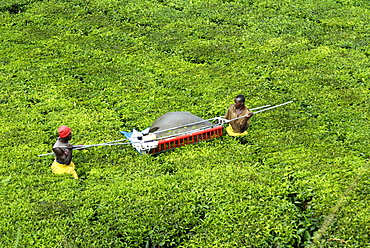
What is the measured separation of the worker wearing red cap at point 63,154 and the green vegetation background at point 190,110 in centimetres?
18

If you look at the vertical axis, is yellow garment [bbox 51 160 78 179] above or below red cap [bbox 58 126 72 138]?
below

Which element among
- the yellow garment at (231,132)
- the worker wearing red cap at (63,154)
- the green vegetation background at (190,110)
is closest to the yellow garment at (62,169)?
the worker wearing red cap at (63,154)

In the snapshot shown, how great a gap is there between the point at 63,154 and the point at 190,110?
14.4ft

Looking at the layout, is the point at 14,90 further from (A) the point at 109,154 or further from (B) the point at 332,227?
(B) the point at 332,227

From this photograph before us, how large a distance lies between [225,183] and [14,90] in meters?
7.78

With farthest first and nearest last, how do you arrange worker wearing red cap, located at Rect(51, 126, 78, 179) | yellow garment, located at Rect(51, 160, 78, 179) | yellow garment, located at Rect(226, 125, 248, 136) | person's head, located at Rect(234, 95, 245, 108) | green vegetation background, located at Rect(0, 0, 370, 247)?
yellow garment, located at Rect(226, 125, 248, 136), person's head, located at Rect(234, 95, 245, 108), yellow garment, located at Rect(51, 160, 78, 179), worker wearing red cap, located at Rect(51, 126, 78, 179), green vegetation background, located at Rect(0, 0, 370, 247)

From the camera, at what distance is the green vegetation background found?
29.6ft

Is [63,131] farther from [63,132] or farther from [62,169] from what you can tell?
[62,169]

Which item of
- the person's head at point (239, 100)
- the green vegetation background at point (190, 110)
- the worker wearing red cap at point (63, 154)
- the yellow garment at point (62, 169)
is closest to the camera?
the green vegetation background at point (190, 110)

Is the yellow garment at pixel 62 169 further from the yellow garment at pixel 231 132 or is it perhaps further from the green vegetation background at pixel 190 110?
the yellow garment at pixel 231 132

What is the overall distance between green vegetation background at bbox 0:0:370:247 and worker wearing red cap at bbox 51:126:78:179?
7.2 inches

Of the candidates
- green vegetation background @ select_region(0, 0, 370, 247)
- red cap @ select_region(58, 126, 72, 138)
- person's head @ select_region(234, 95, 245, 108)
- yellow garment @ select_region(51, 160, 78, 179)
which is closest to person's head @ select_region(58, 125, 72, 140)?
red cap @ select_region(58, 126, 72, 138)

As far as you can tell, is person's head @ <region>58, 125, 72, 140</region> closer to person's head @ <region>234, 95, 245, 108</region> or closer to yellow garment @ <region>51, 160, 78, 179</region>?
yellow garment @ <region>51, 160, 78, 179</region>

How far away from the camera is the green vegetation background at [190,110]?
9023 millimetres
